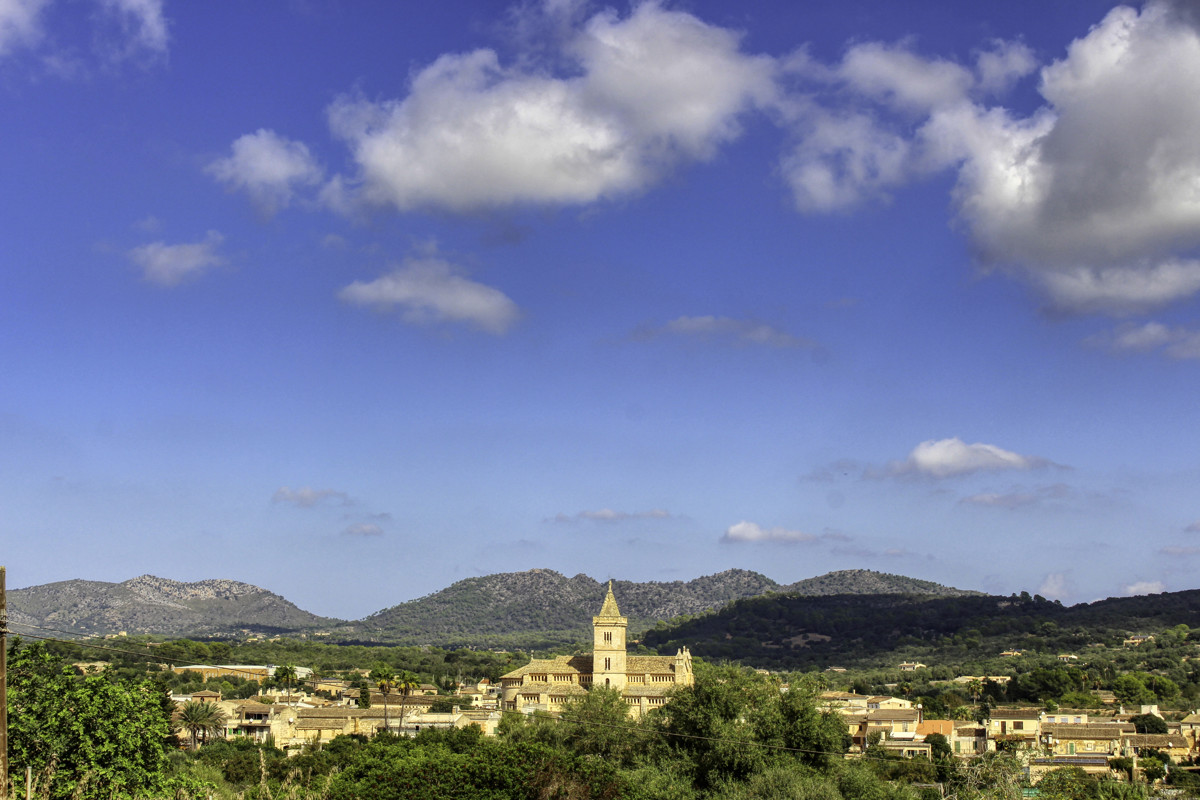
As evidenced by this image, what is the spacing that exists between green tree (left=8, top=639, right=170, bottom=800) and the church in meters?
58.7

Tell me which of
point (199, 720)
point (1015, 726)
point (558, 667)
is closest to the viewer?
point (199, 720)

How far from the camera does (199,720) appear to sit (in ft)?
256

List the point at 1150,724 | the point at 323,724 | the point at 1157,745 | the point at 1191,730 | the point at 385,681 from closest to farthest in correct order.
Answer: the point at 1157,745, the point at 323,724, the point at 385,681, the point at 1191,730, the point at 1150,724

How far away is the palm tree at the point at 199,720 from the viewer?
77375 millimetres

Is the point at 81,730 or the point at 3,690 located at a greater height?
the point at 3,690

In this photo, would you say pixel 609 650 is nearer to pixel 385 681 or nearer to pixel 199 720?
pixel 385 681

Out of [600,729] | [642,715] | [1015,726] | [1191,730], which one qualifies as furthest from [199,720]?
[1191,730]

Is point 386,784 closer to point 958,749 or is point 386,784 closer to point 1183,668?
point 958,749

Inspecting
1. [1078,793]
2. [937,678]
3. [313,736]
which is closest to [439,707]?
[313,736]

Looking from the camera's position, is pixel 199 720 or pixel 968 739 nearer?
pixel 199 720

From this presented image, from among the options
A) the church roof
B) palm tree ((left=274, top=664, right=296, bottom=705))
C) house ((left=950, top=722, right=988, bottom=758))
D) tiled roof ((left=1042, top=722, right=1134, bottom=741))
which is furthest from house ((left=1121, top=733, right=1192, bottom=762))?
palm tree ((left=274, top=664, right=296, bottom=705))

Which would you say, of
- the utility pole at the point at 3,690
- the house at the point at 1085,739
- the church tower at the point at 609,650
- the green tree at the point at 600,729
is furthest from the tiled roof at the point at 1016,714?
the utility pole at the point at 3,690

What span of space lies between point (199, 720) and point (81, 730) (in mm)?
52030

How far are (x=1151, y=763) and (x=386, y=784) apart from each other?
56.3 metres
